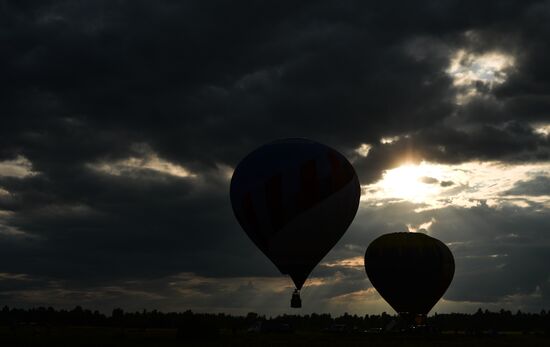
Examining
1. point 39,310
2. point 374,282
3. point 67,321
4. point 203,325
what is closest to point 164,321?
point 67,321

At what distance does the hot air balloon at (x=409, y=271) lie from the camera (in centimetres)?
10269

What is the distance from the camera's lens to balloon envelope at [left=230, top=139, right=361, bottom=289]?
69.5 m

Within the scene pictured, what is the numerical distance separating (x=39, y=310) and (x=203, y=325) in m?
138

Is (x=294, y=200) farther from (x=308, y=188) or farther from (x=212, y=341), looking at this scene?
(x=212, y=341)

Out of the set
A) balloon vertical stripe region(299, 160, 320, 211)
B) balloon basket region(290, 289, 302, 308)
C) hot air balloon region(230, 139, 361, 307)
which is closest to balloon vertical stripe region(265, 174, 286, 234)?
hot air balloon region(230, 139, 361, 307)

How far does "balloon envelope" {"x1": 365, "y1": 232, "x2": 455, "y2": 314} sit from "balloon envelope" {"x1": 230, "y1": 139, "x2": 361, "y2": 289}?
1290 inches

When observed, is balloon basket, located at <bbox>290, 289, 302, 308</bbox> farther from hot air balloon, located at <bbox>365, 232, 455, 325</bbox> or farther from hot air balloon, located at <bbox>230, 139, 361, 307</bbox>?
hot air balloon, located at <bbox>365, 232, 455, 325</bbox>

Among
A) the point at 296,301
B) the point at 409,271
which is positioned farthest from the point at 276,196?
the point at 409,271

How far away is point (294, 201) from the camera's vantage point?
69.4 metres

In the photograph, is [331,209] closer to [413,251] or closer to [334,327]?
[413,251]

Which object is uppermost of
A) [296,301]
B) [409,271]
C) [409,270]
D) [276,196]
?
[276,196]

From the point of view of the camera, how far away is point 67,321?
162625mm

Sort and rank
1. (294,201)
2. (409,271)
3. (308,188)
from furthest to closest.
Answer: (409,271), (308,188), (294,201)

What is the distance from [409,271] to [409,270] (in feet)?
0.48
